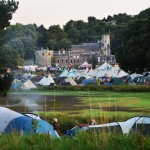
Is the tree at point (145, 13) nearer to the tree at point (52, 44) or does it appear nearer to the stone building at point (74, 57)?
the stone building at point (74, 57)

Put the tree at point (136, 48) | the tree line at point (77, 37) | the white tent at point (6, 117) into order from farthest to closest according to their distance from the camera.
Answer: the tree at point (136, 48), the tree line at point (77, 37), the white tent at point (6, 117)

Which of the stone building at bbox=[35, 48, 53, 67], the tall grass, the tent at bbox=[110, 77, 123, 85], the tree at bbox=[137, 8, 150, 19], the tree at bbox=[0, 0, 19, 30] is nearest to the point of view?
the tall grass

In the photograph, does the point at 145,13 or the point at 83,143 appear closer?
the point at 83,143

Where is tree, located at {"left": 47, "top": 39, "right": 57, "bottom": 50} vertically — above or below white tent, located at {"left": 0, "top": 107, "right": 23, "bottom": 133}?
above

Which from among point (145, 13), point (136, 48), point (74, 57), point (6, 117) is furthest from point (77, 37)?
point (6, 117)

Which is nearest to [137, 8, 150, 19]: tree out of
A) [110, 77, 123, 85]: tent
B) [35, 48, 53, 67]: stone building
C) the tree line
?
the tree line

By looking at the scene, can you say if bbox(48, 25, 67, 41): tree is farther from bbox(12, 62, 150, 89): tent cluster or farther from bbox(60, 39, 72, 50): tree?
bbox(12, 62, 150, 89): tent cluster

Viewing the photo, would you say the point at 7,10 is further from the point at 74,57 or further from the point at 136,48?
the point at 74,57

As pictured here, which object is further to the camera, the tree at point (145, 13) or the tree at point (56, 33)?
the tree at point (56, 33)

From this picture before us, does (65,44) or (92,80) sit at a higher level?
(65,44)

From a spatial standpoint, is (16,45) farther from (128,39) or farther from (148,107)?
(148,107)

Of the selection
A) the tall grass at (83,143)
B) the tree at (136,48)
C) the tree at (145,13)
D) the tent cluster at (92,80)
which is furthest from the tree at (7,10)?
the tree at (145,13)

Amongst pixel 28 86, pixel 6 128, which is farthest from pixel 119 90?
pixel 6 128

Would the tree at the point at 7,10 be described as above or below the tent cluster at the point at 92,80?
above
